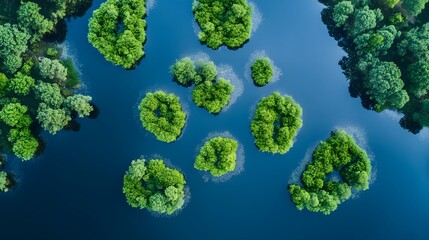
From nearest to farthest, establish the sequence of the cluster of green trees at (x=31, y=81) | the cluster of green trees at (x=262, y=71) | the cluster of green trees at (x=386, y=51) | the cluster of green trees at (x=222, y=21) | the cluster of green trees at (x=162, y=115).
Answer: the cluster of green trees at (x=31, y=81) < the cluster of green trees at (x=162, y=115) < the cluster of green trees at (x=386, y=51) < the cluster of green trees at (x=222, y=21) < the cluster of green trees at (x=262, y=71)

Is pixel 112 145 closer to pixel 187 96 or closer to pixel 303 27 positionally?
pixel 187 96

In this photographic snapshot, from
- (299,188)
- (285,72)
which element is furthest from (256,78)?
(299,188)

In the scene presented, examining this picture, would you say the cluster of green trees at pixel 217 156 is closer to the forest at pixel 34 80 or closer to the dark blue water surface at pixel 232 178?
the dark blue water surface at pixel 232 178

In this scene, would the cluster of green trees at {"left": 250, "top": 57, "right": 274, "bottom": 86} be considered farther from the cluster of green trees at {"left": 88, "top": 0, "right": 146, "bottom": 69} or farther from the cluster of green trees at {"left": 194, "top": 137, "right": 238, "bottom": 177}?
the cluster of green trees at {"left": 88, "top": 0, "right": 146, "bottom": 69}

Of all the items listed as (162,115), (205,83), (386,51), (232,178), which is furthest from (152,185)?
(386,51)

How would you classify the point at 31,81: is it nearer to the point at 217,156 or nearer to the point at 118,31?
the point at 118,31

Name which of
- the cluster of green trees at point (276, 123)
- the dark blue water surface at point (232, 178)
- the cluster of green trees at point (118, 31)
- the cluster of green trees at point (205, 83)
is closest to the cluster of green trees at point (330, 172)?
the dark blue water surface at point (232, 178)
